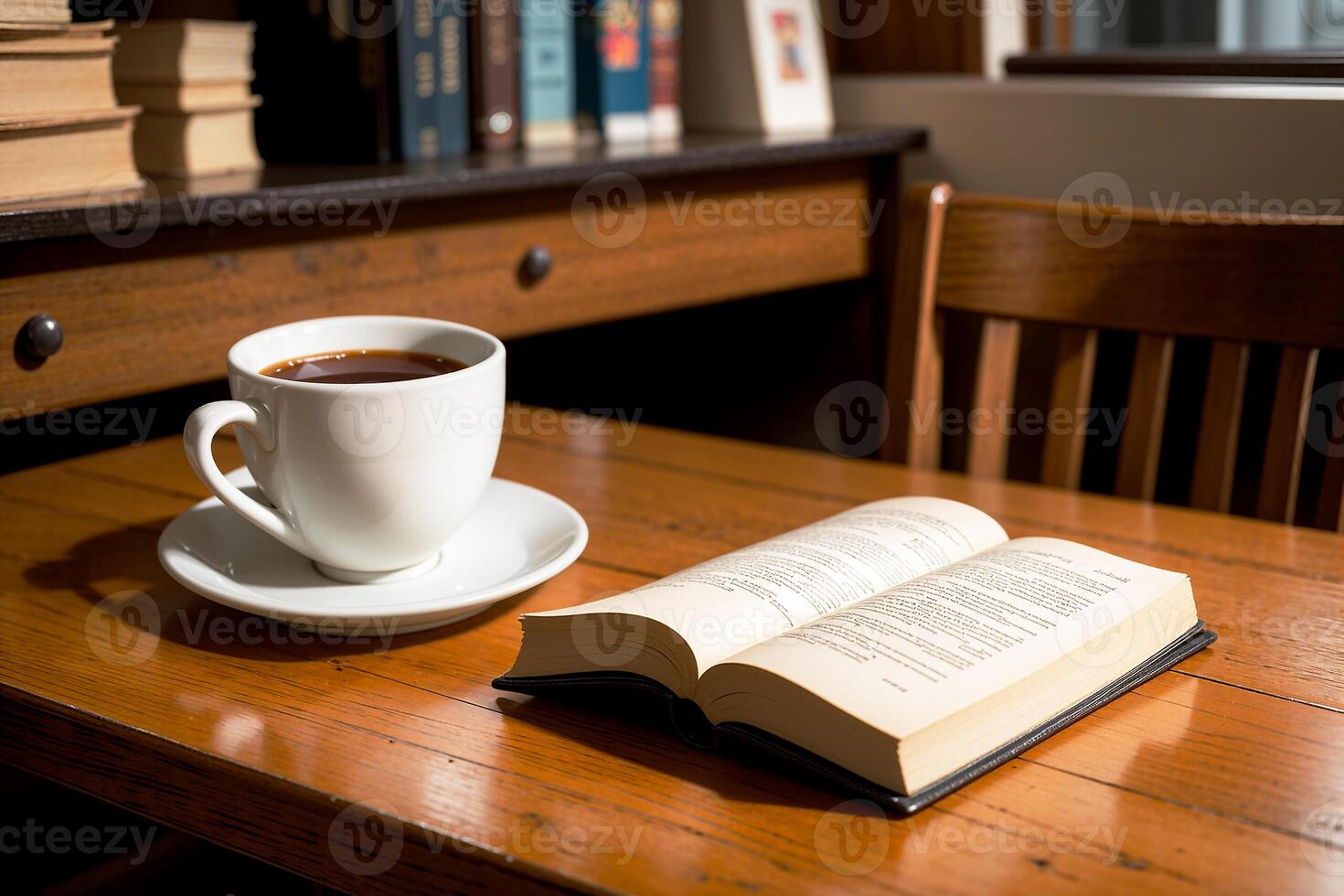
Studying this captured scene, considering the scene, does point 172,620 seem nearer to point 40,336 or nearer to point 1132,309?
point 40,336

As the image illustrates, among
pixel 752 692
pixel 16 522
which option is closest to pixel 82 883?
pixel 16 522

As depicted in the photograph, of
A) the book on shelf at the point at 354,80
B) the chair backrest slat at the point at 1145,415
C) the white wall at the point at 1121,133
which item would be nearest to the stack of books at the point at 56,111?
the book on shelf at the point at 354,80

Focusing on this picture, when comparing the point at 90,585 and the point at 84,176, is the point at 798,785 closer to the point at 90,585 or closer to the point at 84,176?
the point at 90,585

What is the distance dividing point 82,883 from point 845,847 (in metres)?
0.77

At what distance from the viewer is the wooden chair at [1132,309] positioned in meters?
0.87

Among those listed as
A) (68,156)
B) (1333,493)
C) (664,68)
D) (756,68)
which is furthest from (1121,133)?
(68,156)

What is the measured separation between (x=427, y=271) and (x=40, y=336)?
39 cm

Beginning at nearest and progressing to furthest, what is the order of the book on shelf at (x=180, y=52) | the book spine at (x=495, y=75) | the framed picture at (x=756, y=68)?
the book on shelf at (x=180, y=52) < the book spine at (x=495, y=75) < the framed picture at (x=756, y=68)

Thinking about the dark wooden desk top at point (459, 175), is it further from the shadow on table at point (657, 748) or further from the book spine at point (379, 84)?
the shadow on table at point (657, 748)

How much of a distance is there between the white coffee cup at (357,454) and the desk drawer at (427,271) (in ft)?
1.44

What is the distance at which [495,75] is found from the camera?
151cm

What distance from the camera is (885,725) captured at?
462 millimetres

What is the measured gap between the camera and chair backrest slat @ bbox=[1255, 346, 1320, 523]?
0.86 m

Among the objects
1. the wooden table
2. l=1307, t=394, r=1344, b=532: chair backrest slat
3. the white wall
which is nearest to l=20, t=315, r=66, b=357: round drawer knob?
the wooden table
